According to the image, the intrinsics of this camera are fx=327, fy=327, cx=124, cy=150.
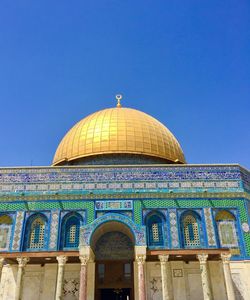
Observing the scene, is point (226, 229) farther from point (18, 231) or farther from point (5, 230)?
point (5, 230)

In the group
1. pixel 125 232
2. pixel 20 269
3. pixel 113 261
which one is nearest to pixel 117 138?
pixel 125 232

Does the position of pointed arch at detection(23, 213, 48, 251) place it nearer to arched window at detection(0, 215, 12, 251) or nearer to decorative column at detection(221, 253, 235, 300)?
arched window at detection(0, 215, 12, 251)

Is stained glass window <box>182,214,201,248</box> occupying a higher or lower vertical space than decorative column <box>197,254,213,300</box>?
higher

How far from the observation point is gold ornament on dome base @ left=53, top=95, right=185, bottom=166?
16.9m

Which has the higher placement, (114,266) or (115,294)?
(114,266)

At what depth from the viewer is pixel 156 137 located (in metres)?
17.9

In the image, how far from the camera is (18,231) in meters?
12.7

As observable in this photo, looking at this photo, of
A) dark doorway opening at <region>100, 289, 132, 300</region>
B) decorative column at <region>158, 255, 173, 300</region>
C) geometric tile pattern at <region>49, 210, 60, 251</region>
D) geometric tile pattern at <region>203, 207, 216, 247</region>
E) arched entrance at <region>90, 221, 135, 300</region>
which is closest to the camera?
decorative column at <region>158, 255, 173, 300</region>

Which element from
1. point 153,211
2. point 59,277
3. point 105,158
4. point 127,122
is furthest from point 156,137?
point 59,277

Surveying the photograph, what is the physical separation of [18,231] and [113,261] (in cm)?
391

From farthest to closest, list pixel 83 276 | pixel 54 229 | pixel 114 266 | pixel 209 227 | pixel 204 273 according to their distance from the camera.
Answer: pixel 114 266 < pixel 209 227 < pixel 54 229 < pixel 204 273 < pixel 83 276

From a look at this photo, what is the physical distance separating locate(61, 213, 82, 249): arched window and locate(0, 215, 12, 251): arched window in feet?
7.01

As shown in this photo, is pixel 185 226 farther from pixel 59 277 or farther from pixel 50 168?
pixel 50 168

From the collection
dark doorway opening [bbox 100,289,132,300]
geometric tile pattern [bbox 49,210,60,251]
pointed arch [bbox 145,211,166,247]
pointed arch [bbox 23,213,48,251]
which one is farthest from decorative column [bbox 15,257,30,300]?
pointed arch [bbox 145,211,166,247]
